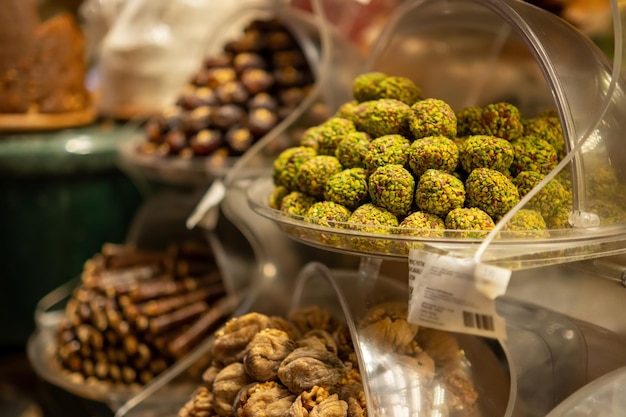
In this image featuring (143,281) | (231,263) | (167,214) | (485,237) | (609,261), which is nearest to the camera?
(485,237)

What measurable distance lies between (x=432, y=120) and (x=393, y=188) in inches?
4.6

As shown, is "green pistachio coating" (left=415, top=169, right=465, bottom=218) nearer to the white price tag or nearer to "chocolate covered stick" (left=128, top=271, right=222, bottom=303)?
the white price tag

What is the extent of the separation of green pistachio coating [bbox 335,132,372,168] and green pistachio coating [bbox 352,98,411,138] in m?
0.02

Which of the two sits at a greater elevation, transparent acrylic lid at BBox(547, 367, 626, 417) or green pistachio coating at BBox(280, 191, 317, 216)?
green pistachio coating at BBox(280, 191, 317, 216)

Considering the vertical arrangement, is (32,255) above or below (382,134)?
below

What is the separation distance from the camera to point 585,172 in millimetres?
786

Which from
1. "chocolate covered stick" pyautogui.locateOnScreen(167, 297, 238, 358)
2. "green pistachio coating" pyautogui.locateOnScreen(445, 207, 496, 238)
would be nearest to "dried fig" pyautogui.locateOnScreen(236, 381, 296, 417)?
"green pistachio coating" pyautogui.locateOnScreen(445, 207, 496, 238)

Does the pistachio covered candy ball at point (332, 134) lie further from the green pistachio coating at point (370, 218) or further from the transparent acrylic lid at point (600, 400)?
the transparent acrylic lid at point (600, 400)

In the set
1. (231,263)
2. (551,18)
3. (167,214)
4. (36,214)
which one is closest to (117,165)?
(36,214)

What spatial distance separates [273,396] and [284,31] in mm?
1208

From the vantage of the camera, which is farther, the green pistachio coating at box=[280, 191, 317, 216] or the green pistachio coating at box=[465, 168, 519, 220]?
the green pistachio coating at box=[280, 191, 317, 216]

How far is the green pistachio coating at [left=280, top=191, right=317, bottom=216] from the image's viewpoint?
0.90 m

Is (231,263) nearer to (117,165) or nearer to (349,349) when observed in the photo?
(349,349)

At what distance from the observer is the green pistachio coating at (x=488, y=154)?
0.81 m
